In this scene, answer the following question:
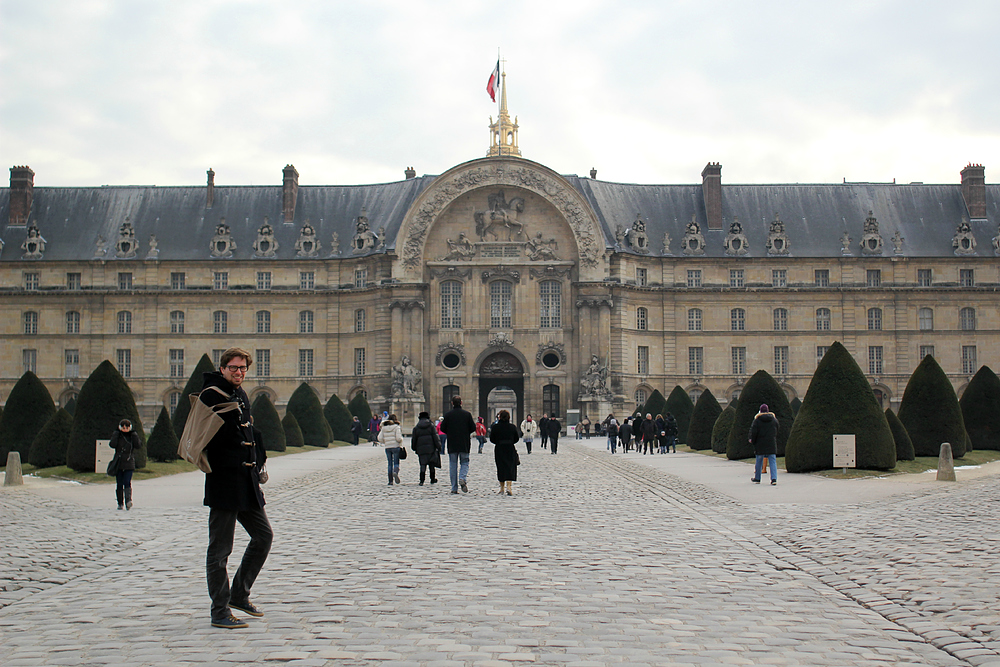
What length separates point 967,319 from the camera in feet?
214

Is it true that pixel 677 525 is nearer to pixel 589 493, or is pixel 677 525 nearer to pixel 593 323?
pixel 589 493

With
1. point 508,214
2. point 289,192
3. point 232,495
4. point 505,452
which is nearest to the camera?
point 232,495

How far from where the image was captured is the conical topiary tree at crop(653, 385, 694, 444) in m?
45.6

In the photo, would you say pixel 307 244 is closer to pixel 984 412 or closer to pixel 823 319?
pixel 823 319

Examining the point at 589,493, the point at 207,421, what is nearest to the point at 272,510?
the point at 589,493

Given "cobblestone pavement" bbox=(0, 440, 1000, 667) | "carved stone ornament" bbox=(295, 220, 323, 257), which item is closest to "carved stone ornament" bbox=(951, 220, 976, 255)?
"carved stone ornament" bbox=(295, 220, 323, 257)

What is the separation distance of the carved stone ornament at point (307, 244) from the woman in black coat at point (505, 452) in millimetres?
47360

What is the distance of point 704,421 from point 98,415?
857 inches

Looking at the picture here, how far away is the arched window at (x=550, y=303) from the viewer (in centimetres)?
6378

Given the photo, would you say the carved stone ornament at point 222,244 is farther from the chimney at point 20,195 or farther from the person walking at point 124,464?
the person walking at point 124,464

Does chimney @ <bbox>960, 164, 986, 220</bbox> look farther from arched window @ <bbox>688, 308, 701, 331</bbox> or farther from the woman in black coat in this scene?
the woman in black coat

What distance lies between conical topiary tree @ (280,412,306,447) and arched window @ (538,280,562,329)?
24.7 metres

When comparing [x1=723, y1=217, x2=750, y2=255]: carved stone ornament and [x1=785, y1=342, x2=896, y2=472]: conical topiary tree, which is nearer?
[x1=785, y1=342, x2=896, y2=472]: conical topiary tree

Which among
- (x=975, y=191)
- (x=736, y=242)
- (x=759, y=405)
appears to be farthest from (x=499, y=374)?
(x=759, y=405)
